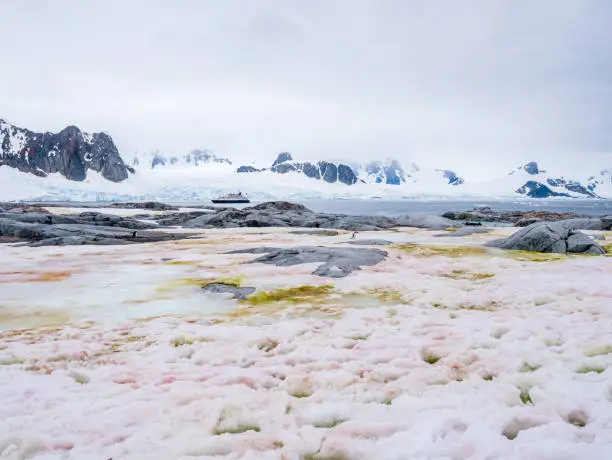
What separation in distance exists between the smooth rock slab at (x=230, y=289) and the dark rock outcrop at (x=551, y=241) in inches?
707

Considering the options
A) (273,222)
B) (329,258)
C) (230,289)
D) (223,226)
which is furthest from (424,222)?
(230,289)

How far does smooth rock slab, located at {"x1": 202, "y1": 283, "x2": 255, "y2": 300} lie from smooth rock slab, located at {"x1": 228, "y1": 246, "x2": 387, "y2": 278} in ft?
11.8

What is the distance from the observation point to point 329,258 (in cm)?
1922

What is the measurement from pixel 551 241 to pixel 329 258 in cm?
1365

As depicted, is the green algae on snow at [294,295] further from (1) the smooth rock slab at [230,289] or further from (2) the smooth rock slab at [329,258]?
(2) the smooth rock slab at [329,258]

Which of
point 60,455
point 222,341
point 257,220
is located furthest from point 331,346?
point 257,220

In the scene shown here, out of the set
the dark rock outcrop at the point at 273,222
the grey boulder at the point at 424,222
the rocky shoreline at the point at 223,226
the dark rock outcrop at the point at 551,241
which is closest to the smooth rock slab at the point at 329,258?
the dark rock outcrop at the point at 551,241

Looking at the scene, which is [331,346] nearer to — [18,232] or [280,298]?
[280,298]

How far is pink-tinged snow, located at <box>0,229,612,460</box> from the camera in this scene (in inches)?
185

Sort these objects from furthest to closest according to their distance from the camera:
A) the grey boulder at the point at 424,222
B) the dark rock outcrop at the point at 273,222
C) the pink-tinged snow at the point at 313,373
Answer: the grey boulder at the point at 424,222 < the dark rock outcrop at the point at 273,222 < the pink-tinged snow at the point at 313,373

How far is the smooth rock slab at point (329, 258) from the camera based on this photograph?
16.7 m

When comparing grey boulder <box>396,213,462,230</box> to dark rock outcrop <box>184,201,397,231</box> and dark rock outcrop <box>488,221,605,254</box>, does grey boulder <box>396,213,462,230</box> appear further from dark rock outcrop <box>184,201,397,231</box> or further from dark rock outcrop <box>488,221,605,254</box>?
dark rock outcrop <box>488,221,605,254</box>

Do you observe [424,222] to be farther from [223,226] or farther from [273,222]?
[223,226]

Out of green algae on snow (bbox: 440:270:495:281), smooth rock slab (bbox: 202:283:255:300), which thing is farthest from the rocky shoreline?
smooth rock slab (bbox: 202:283:255:300)
